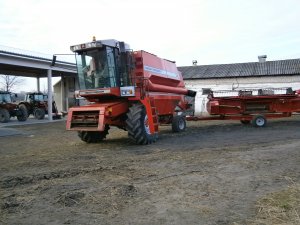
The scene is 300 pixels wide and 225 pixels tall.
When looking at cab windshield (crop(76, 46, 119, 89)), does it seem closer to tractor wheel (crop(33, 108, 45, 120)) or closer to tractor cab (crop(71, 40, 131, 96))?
tractor cab (crop(71, 40, 131, 96))

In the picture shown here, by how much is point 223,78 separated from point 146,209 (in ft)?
98.5

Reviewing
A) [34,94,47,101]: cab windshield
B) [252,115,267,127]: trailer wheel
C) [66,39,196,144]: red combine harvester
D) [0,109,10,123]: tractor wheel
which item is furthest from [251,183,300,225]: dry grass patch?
[34,94,47,101]: cab windshield

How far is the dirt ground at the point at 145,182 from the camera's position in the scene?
16.0ft

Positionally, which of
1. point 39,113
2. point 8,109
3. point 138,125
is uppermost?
point 8,109

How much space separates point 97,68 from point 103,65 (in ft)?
0.95

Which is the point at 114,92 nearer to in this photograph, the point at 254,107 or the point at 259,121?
the point at 259,121

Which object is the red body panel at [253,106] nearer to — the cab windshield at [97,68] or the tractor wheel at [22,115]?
the cab windshield at [97,68]

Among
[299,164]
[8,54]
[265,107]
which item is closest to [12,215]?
[299,164]

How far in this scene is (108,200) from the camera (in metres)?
5.48

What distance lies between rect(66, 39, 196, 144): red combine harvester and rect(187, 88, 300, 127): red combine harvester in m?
5.34

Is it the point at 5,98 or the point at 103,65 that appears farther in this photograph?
the point at 5,98

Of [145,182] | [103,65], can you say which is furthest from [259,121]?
[145,182]

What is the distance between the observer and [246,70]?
112 feet

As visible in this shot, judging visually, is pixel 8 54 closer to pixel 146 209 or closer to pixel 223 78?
pixel 223 78
